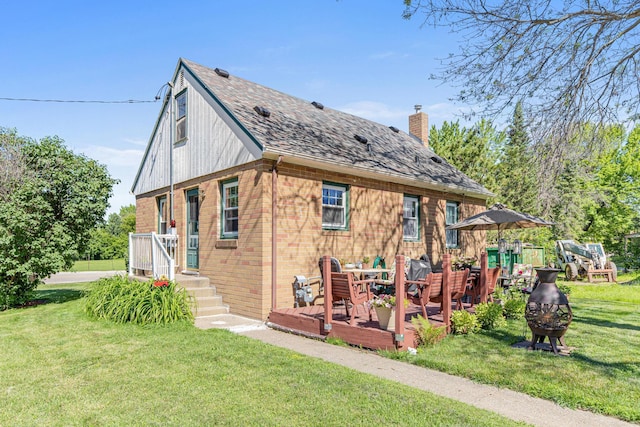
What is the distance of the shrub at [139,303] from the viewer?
7926 millimetres

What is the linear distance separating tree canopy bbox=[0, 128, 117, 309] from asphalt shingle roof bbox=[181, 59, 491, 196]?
4272 mm

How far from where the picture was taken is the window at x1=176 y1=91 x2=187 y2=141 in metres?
11.7

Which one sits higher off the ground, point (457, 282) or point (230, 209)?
point (230, 209)

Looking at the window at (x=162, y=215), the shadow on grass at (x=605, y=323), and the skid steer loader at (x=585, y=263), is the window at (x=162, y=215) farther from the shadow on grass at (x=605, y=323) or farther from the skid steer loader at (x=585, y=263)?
the skid steer loader at (x=585, y=263)

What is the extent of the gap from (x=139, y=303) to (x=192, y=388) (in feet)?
13.8

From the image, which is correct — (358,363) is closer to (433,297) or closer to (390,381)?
(390,381)

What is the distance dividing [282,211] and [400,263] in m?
3.75

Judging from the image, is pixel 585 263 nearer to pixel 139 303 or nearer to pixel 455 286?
pixel 455 286

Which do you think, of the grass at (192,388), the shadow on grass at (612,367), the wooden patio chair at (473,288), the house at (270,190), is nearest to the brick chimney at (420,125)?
the house at (270,190)

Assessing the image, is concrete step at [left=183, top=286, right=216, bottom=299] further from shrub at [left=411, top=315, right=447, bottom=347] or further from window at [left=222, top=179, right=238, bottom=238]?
shrub at [left=411, top=315, right=447, bottom=347]

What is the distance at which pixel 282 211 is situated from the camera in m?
9.04

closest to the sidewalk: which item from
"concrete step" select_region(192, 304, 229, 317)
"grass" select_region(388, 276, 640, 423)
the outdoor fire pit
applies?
"grass" select_region(388, 276, 640, 423)

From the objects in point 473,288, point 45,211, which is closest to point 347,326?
point 473,288

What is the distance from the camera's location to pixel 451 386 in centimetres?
458
